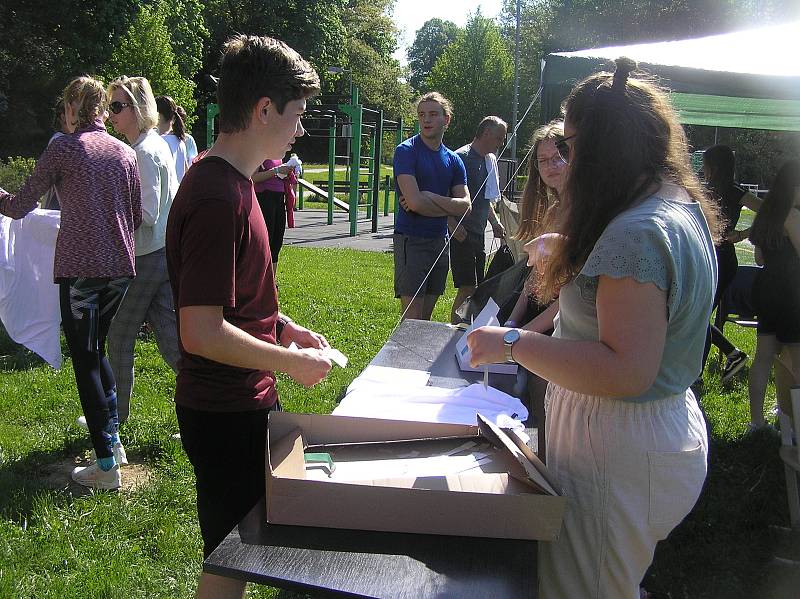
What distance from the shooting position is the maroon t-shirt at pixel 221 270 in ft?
5.05

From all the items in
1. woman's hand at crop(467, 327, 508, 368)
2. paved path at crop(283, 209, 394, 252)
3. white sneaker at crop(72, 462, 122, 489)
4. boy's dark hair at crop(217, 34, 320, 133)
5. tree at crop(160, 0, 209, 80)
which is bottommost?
paved path at crop(283, 209, 394, 252)

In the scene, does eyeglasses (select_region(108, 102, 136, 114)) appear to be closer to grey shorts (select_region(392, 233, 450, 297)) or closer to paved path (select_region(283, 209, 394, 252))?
grey shorts (select_region(392, 233, 450, 297))

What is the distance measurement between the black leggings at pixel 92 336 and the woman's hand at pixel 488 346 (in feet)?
7.16

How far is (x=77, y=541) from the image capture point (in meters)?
2.92

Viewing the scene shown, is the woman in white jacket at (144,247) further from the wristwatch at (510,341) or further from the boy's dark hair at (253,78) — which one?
the wristwatch at (510,341)

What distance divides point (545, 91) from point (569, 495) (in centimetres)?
343

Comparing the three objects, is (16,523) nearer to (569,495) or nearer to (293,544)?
(293,544)

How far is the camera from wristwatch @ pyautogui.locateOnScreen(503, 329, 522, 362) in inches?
60.5

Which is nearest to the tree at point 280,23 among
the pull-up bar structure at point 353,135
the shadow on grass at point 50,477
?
the pull-up bar structure at point 353,135

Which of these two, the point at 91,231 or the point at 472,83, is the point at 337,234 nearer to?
the point at 91,231

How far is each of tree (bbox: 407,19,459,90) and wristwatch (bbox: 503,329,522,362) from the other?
3809 inches

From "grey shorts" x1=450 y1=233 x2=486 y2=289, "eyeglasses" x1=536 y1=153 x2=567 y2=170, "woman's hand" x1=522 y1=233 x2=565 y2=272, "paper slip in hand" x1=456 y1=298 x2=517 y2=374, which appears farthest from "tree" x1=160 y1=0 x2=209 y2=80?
"woman's hand" x1=522 y1=233 x2=565 y2=272

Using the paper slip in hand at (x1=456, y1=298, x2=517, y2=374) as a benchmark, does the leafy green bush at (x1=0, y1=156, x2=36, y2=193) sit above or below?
below

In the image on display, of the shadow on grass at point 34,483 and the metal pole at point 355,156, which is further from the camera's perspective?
the metal pole at point 355,156
